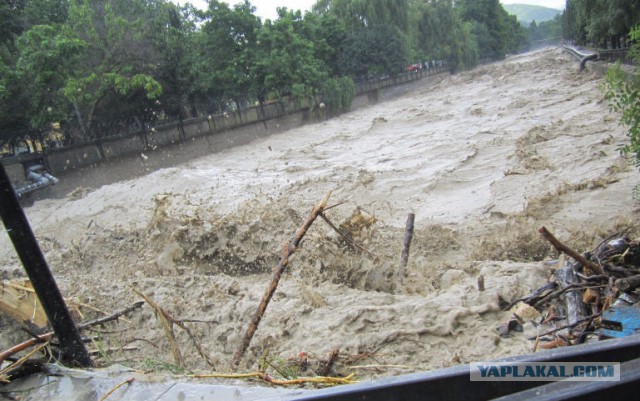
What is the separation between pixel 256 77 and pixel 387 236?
18714mm

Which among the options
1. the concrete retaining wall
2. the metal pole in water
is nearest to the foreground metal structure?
the metal pole in water

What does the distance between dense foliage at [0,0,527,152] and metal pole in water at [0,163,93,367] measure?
12.5 m

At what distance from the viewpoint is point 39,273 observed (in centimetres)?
318

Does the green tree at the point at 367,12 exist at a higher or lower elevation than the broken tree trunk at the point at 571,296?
higher

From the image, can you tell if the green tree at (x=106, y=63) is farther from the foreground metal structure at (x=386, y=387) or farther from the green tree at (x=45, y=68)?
the foreground metal structure at (x=386, y=387)

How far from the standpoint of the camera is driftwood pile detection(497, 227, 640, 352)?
2.97 meters

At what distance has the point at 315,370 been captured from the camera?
3523mm

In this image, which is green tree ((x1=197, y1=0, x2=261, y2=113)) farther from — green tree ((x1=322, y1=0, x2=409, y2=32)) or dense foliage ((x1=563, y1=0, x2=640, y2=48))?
dense foliage ((x1=563, y1=0, x2=640, y2=48))

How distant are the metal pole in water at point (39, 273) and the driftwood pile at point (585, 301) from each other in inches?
119

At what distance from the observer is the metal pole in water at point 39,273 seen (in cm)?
303

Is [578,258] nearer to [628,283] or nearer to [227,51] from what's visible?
[628,283]

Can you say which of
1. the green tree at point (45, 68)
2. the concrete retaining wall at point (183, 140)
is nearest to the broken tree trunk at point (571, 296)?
the green tree at point (45, 68)

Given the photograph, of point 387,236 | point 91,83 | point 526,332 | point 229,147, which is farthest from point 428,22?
point 526,332

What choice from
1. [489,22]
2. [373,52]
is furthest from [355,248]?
[489,22]
